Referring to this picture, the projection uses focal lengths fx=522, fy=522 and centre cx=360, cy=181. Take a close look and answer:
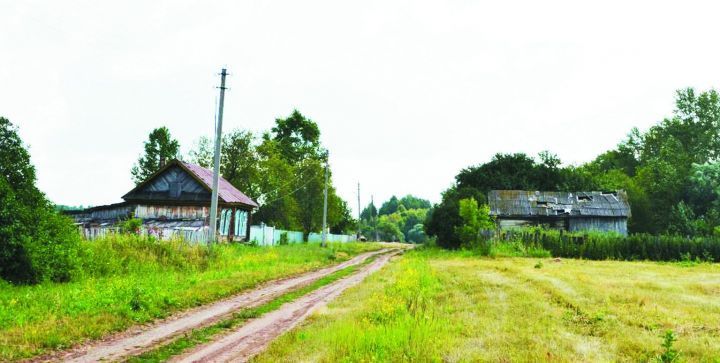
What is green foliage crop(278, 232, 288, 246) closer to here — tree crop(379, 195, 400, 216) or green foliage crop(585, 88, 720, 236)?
green foliage crop(585, 88, 720, 236)

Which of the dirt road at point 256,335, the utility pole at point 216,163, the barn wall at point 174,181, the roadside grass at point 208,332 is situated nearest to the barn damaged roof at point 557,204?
the barn wall at point 174,181

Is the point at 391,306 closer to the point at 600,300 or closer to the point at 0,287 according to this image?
the point at 600,300

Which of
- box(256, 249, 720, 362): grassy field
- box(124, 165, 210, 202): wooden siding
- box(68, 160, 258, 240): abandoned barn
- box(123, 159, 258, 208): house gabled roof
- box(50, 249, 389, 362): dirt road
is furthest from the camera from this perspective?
box(124, 165, 210, 202): wooden siding

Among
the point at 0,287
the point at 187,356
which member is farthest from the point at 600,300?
the point at 0,287

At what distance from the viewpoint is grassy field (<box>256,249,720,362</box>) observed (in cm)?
691

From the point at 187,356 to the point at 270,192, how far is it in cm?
4802

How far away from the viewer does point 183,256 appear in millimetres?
20672

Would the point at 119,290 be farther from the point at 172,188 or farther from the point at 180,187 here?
the point at 172,188

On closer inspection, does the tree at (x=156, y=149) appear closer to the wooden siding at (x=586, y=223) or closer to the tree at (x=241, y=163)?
the tree at (x=241, y=163)

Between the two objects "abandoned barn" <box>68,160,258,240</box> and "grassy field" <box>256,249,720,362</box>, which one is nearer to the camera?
"grassy field" <box>256,249,720,362</box>

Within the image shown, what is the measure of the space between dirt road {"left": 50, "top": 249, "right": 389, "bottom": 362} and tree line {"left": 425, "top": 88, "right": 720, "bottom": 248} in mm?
27886

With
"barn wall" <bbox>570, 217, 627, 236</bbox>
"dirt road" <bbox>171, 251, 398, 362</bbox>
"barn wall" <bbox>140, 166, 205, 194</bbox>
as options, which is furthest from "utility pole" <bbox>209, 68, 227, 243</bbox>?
"barn wall" <bbox>570, 217, 627, 236</bbox>

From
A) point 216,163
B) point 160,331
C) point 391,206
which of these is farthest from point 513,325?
point 391,206

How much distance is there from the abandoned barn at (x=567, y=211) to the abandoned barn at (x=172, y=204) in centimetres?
2219
